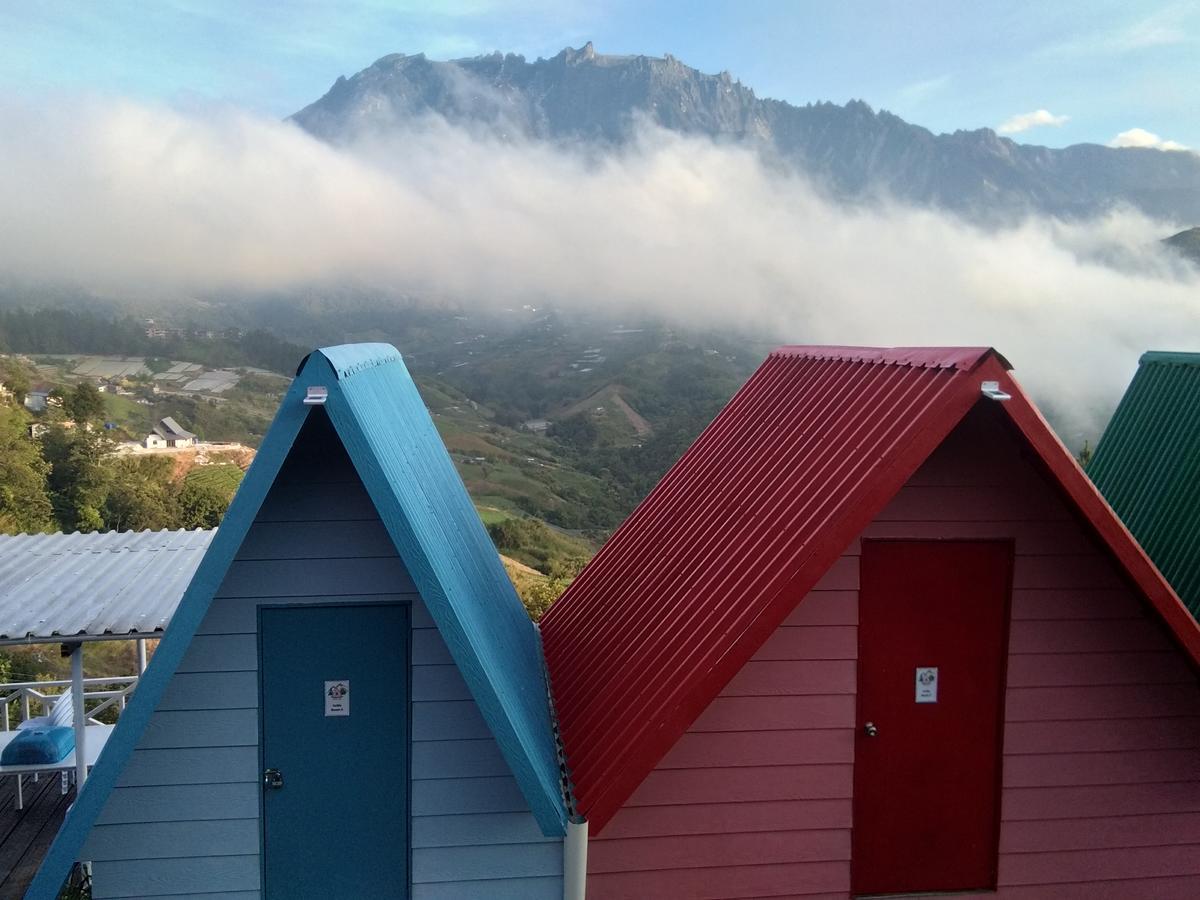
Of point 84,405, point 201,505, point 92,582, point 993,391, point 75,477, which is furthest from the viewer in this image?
point 84,405

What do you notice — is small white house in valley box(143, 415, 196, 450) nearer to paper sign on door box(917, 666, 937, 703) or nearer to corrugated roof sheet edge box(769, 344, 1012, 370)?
corrugated roof sheet edge box(769, 344, 1012, 370)

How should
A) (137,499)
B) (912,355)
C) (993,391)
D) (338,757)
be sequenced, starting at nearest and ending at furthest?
(993,391), (338,757), (912,355), (137,499)

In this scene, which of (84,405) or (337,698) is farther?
(84,405)

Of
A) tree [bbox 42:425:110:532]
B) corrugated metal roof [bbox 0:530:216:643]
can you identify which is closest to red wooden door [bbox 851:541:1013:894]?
corrugated metal roof [bbox 0:530:216:643]

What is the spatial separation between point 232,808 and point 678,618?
2.50 m

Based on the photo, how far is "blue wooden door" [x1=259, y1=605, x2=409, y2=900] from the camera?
14.6 ft

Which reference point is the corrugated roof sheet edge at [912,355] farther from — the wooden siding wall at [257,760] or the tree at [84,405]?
the tree at [84,405]

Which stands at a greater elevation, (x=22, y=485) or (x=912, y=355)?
(x=912, y=355)

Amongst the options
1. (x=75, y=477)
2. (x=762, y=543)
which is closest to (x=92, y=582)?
(x=762, y=543)

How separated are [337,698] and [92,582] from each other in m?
3.95

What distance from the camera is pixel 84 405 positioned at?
1649 inches

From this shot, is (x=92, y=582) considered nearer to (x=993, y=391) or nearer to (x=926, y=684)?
(x=926, y=684)

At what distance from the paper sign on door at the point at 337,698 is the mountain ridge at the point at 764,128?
156590mm

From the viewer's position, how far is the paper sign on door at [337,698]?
4.50 meters
